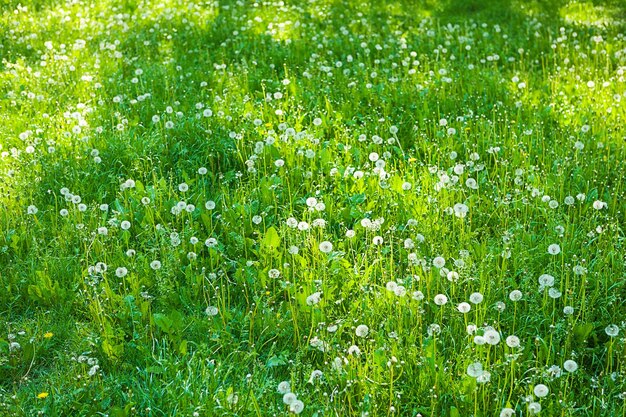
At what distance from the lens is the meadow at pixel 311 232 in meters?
3.17

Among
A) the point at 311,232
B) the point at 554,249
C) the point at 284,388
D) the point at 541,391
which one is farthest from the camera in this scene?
the point at 311,232

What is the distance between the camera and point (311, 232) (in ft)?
13.7

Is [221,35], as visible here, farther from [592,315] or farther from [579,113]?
[592,315]

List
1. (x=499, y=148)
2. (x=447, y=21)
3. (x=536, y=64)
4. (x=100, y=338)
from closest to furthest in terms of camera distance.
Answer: (x=100, y=338)
(x=499, y=148)
(x=536, y=64)
(x=447, y=21)

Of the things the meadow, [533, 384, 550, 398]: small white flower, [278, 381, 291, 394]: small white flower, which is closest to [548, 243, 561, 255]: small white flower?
the meadow

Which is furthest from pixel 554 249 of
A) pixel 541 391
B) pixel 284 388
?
pixel 284 388

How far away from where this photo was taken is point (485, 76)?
637cm

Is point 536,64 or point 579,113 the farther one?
point 536,64

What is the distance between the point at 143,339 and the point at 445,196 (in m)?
1.96

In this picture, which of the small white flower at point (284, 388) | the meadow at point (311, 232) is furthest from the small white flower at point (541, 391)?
the small white flower at point (284, 388)

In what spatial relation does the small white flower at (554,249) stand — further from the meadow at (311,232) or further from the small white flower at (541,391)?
the small white flower at (541,391)

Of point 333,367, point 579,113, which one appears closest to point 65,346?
point 333,367

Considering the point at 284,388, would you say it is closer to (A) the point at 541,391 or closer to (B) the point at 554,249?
(A) the point at 541,391

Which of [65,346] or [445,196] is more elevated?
[445,196]
